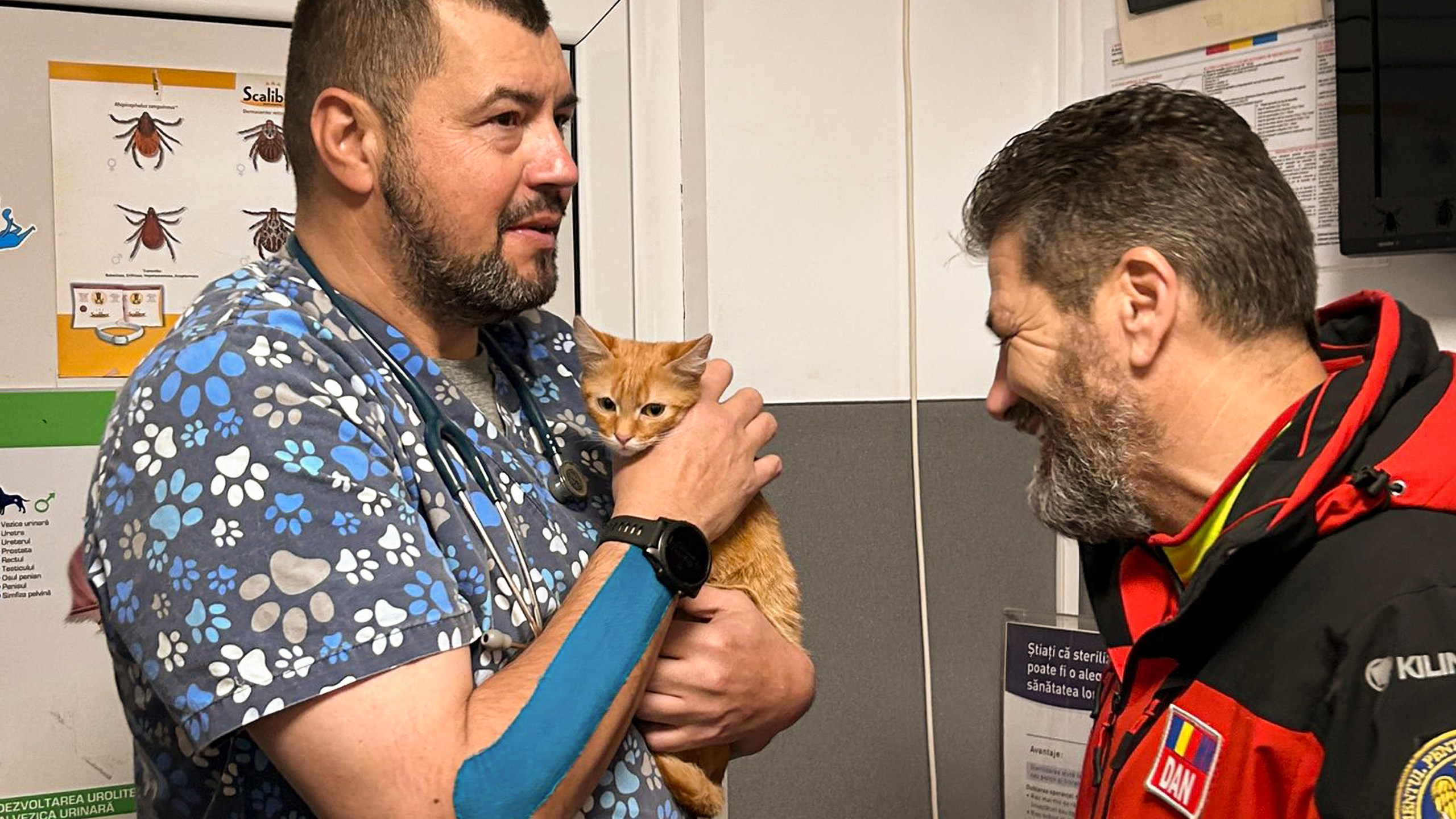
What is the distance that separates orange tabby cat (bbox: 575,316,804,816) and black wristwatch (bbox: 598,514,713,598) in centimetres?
22

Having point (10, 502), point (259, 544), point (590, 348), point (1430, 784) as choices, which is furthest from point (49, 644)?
point (1430, 784)

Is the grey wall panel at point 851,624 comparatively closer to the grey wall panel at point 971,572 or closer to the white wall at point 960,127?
the grey wall panel at point 971,572

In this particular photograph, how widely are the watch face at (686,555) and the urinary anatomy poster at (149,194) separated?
982mm

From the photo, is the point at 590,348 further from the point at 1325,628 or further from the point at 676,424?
the point at 1325,628

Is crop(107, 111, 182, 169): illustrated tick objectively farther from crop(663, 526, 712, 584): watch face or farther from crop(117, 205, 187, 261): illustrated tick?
crop(663, 526, 712, 584): watch face

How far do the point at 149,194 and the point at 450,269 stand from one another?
805 millimetres

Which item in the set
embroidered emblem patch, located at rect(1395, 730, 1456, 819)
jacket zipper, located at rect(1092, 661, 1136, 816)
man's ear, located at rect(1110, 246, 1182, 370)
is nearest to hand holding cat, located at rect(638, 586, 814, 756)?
jacket zipper, located at rect(1092, 661, 1136, 816)

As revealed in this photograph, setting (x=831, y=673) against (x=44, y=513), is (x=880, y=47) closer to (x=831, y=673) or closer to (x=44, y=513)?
(x=831, y=673)

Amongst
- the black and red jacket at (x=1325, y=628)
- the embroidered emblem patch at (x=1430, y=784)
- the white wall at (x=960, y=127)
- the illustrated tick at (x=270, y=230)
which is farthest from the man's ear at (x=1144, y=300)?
the illustrated tick at (x=270, y=230)

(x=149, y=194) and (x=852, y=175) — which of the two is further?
(x=852, y=175)

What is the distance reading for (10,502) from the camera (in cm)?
161

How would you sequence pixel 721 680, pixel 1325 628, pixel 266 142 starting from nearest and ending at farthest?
pixel 1325 628 < pixel 721 680 < pixel 266 142

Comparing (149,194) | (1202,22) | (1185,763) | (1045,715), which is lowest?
(1045,715)

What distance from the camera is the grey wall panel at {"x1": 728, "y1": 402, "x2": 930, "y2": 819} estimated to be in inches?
82.9
